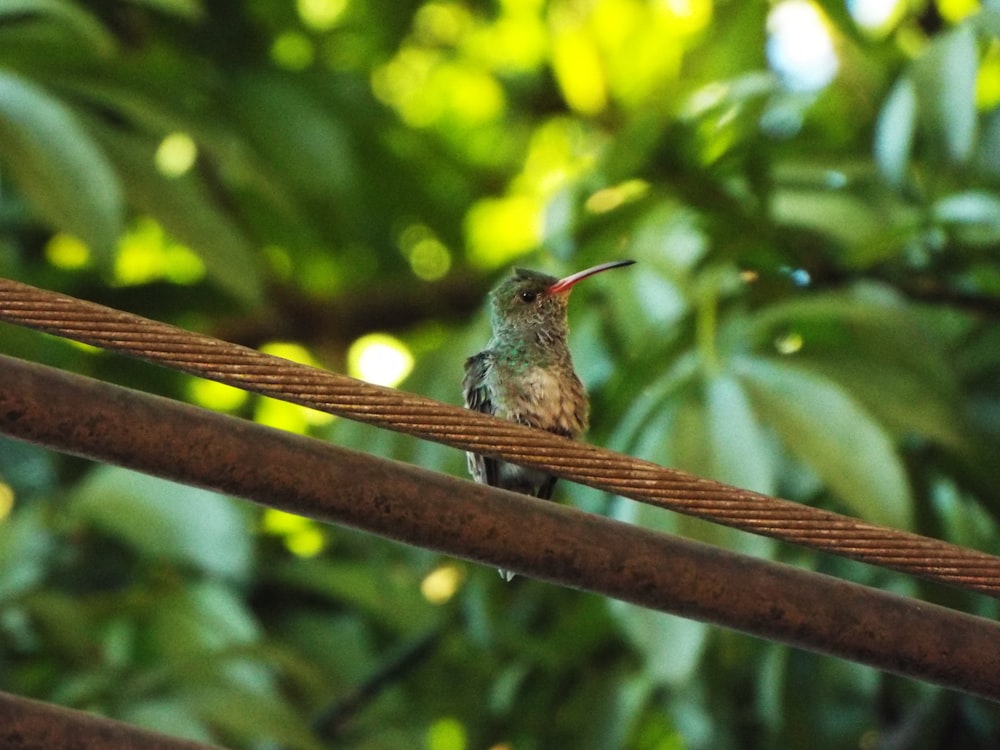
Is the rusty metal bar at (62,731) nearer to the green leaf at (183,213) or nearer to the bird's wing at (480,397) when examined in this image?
the bird's wing at (480,397)

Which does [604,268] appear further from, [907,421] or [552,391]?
[907,421]

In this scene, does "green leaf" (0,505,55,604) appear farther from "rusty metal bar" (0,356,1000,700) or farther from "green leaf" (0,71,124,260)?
"rusty metal bar" (0,356,1000,700)

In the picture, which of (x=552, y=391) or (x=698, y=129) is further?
(x=698, y=129)

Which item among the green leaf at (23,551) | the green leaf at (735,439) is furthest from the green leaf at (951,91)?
the green leaf at (23,551)

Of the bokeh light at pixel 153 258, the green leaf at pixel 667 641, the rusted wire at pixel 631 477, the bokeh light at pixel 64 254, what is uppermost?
the bokeh light at pixel 153 258

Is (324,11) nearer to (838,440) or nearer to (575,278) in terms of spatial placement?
(575,278)

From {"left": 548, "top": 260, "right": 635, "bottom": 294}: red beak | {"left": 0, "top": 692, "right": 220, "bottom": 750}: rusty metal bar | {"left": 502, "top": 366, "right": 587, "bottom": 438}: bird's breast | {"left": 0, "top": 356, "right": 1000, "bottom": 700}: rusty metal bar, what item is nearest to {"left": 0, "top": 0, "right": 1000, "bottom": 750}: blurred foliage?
{"left": 502, "top": 366, "right": 587, "bottom": 438}: bird's breast

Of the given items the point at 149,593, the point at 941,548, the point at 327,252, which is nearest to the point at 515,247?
the point at 327,252
